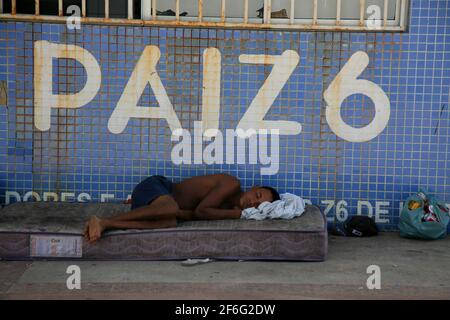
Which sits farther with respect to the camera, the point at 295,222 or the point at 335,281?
the point at 295,222

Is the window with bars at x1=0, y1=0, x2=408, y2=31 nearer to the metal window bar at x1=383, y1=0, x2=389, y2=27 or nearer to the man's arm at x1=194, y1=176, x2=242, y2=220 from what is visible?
the metal window bar at x1=383, y1=0, x2=389, y2=27

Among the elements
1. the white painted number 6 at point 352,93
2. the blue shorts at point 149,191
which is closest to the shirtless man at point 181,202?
the blue shorts at point 149,191

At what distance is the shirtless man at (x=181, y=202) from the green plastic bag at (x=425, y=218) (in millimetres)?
1213

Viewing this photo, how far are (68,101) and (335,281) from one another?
2960 mm

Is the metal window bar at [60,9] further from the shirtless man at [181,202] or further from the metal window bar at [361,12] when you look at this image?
the metal window bar at [361,12]

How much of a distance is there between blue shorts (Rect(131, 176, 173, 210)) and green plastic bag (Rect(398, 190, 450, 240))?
2.14 m

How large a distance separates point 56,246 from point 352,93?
2.95 m

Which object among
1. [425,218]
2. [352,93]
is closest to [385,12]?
[352,93]

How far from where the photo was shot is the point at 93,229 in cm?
484

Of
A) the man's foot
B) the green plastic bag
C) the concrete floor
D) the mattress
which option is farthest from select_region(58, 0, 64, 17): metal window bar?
the green plastic bag

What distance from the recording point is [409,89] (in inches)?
233

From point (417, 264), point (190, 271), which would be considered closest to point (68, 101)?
point (190, 271)
